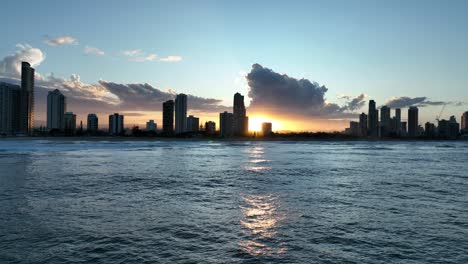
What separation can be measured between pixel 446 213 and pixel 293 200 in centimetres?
872

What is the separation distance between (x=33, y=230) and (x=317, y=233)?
1248 centimetres

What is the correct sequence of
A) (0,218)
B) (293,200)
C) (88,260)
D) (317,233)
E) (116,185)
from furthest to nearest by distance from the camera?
(116,185), (293,200), (0,218), (317,233), (88,260)

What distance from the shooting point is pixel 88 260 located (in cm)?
1164

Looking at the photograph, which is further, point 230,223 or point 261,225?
point 230,223

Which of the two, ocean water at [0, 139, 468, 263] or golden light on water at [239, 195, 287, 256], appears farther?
golden light on water at [239, 195, 287, 256]

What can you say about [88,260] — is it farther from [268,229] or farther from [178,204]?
[178,204]

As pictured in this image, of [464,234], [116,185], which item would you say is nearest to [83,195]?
[116,185]

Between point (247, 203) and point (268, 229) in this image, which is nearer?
point (268, 229)

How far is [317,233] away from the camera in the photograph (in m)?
15.0

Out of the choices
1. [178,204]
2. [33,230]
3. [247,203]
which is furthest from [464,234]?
[33,230]

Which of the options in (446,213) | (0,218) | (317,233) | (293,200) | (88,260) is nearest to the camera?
(88,260)

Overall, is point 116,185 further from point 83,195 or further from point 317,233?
point 317,233

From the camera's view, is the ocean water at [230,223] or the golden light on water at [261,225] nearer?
the ocean water at [230,223]

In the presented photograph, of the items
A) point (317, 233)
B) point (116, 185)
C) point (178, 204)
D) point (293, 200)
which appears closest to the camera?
point (317, 233)
